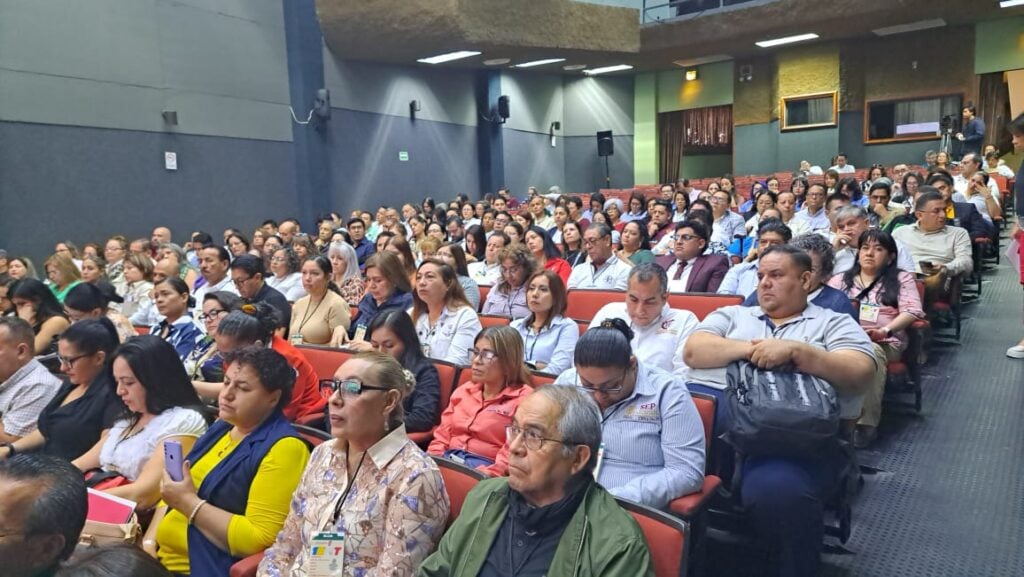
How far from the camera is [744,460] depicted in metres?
2.22

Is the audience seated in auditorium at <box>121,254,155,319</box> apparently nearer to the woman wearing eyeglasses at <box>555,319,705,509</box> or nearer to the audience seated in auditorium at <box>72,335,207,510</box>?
the audience seated in auditorium at <box>72,335,207,510</box>

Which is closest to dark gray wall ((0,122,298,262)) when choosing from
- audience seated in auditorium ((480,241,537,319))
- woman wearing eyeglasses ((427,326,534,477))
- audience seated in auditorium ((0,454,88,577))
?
audience seated in auditorium ((480,241,537,319))

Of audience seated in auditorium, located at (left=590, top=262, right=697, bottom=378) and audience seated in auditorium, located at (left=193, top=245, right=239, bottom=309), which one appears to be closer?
audience seated in auditorium, located at (left=590, top=262, right=697, bottom=378)

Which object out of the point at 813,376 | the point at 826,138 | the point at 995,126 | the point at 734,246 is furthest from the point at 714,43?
the point at 813,376

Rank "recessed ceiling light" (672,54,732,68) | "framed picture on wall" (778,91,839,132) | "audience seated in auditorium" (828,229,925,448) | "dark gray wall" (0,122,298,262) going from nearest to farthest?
1. "audience seated in auditorium" (828,229,925,448)
2. "dark gray wall" (0,122,298,262)
3. "framed picture on wall" (778,91,839,132)
4. "recessed ceiling light" (672,54,732,68)

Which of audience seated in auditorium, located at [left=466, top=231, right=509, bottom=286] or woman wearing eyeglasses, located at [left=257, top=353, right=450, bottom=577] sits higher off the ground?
audience seated in auditorium, located at [left=466, top=231, right=509, bottom=286]

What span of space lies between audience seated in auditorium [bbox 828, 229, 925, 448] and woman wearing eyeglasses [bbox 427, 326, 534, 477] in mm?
1935

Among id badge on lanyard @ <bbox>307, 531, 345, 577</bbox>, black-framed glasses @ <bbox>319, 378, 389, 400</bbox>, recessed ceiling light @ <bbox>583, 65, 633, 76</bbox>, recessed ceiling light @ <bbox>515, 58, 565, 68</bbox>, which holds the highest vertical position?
recessed ceiling light @ <bbox>583, 65, 633, 76</bbox>

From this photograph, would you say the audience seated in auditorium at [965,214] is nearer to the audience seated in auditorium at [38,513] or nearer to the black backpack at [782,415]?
the black backpack at [782,415]

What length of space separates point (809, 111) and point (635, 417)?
45.8 ft

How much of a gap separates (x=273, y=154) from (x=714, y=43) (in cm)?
832

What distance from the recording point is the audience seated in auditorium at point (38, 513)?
1379mm

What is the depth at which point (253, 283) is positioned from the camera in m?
4.31

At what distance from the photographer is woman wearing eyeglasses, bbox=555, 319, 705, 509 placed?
2.04 metres
